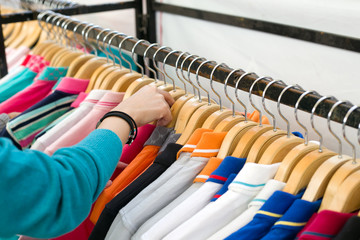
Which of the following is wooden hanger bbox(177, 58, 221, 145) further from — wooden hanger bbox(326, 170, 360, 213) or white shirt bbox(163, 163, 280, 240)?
wooden hanger bbox(326, 170, 360, 213)

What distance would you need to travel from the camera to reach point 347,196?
0.80 meters

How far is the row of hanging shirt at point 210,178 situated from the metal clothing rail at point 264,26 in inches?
28.7

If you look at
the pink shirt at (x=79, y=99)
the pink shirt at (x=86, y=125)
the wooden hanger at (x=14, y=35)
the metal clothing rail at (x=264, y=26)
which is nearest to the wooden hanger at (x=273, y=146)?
the pink shirt at (x=86, y=125)

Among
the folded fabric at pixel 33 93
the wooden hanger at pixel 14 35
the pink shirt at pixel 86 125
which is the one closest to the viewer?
the pink shirt at pixel 86 125

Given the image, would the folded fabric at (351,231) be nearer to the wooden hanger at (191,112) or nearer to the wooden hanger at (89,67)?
the wooden hanger at (191,112)

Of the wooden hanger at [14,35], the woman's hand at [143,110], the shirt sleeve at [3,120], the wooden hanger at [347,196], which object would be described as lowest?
the shirt sleeve at [3,120]

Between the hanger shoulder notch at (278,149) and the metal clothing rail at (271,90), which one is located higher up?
the metal clothing rail at (271,90)

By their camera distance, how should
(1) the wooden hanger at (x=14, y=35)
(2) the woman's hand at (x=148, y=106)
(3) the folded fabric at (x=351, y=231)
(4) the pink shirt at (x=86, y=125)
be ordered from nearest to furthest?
(3) the folded fabric at (x=351, y=231)
(2) the woman's hand at (x=148, y=106)
(4) the pink shirt at (x=86, y=125)
(1) the wooden hanger at (x=14, y=35)

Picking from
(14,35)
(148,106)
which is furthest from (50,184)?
(14,35)

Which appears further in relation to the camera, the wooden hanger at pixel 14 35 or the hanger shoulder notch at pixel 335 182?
the wooden hanger at pixel 14 35

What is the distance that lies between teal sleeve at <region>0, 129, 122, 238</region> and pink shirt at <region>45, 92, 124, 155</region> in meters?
0.37

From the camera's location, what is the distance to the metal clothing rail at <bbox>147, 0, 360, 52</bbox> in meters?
1.63

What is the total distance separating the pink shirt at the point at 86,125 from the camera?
1.26m

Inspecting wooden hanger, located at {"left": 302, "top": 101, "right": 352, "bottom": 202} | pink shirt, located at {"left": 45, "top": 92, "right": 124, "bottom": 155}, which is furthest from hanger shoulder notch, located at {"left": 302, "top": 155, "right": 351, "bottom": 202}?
pink shirt, located at {"left": 45, "top": 92, "right": 124, "bottom": 155}
